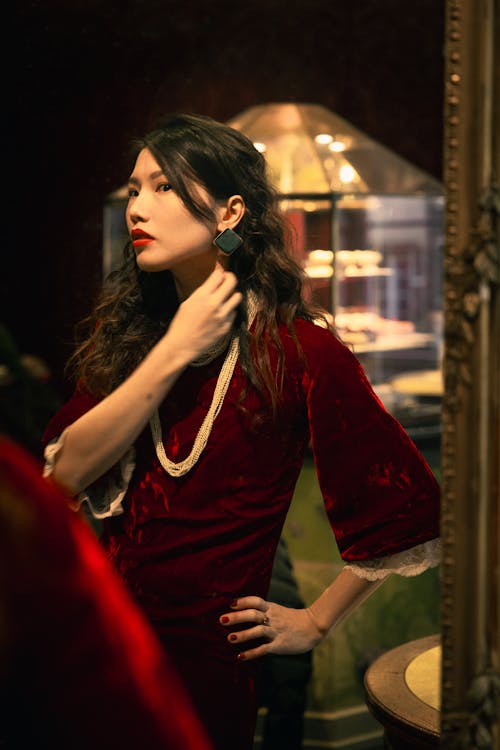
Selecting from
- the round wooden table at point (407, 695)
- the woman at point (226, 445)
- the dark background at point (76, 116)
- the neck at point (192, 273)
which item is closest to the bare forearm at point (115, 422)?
the woman at point (226, 445)

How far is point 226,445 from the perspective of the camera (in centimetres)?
106

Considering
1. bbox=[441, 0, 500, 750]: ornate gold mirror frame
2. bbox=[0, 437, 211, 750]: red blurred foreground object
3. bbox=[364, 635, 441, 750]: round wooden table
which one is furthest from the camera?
bbox=[364, 635, 441, 750]: round wooden table

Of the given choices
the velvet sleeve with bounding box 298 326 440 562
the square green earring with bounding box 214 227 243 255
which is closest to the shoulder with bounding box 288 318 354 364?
the velvet sleeve with bounding box 298 326 440 562

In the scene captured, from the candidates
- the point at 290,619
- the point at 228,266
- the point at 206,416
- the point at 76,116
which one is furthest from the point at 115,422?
the point at 76,116

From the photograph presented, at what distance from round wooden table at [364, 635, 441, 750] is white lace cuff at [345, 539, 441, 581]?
165 millimetres

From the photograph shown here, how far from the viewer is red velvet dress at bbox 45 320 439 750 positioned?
1.06 metres

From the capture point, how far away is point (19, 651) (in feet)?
2.15

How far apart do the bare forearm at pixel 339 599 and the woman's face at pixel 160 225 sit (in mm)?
394

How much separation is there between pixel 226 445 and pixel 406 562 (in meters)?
0.24

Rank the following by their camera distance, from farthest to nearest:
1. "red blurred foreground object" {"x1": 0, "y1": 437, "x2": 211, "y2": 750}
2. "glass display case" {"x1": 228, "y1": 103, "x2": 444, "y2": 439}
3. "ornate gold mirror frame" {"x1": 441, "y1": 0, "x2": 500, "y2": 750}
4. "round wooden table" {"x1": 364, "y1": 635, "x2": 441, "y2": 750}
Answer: "glass display case" {"x1": 228, "y1": 103, "x2": 444, "y2": 439}
"round wooden table" {"x1": 364, "y1": 635, "x2": 441, "y2": 750}
"ornate gold mirror frame" {"x1": 441, "y1": 0, "x2": 500, "y2": 750}
"red blurred foreground object" {"x1": 0, "y1": 437, "x2": 211, "y2": 750}

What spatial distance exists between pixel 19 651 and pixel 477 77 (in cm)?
62

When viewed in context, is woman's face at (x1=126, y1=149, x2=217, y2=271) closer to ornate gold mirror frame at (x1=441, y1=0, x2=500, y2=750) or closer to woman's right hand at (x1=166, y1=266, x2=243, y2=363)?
woman's right hand at (x1=166, y1=266, x2=243, y2=363)

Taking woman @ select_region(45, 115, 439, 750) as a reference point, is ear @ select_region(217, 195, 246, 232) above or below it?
above

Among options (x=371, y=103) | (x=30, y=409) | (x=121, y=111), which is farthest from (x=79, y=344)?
(x=371, y=103)
